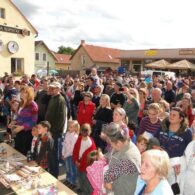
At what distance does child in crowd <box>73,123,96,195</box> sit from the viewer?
5551 mm

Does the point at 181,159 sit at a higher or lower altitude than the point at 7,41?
lower

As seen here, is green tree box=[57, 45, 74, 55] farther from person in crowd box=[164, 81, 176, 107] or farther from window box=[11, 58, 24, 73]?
person in crowd box=[164, 81, 176, 107]

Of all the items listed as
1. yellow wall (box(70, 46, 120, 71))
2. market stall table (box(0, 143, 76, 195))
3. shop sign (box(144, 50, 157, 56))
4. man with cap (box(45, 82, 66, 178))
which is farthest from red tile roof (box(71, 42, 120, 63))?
market stall table (box(0, 143, 76, 195))

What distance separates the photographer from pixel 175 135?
4.61 m

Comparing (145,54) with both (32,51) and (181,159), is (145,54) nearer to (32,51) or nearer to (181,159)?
(32,51)

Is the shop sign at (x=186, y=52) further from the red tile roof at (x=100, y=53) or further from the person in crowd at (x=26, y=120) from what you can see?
the person in crowd at (x=26, y=120)

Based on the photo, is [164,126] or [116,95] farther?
[116,95]

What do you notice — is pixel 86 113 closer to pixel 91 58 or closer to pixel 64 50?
pixel 91 58

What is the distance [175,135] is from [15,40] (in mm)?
16242

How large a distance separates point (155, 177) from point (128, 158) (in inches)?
21.9

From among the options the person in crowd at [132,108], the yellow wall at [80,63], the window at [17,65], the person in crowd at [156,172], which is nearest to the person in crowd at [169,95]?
the person in crowd at [132,108]

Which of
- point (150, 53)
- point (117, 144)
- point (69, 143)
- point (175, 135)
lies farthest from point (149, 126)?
point (150, 53)

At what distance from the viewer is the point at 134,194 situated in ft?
10.8

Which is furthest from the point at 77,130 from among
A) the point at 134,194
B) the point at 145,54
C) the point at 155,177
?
the point at 145,54
